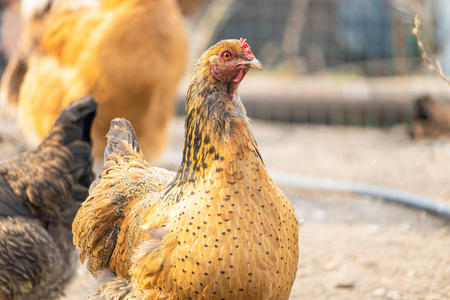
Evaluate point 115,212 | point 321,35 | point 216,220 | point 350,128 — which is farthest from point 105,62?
point 321,35

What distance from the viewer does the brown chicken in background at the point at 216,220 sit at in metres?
2.01

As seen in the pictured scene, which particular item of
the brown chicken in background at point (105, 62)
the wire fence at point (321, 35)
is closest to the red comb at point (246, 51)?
the brown chicken in background at point (105, 62)

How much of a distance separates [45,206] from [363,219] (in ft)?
Answer: 8.14

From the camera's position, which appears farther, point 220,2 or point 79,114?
point 220,2

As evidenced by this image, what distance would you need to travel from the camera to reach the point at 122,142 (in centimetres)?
294

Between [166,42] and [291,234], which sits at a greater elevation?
[166,42]

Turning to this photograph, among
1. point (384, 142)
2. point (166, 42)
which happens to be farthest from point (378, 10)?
point (166, 42)

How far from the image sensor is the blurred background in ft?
11.9

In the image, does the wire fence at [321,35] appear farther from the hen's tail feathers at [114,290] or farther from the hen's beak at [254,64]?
the hen's beak at [254,64]

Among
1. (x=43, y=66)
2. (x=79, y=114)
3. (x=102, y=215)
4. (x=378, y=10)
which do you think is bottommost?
(x=102, y=215)

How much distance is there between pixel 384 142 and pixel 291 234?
5.45 meters

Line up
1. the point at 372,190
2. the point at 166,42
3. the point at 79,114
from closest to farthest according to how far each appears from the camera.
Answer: the point at 79,114 < the point at 166,42 < the point at 372,190

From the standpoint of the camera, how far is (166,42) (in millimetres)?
4441

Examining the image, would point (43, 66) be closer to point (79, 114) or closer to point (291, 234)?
point (79, 114)
